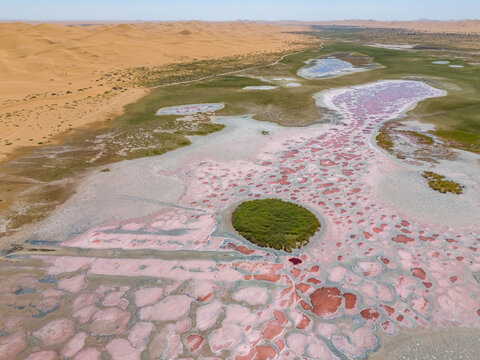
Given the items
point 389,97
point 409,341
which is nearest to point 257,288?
point 409,341

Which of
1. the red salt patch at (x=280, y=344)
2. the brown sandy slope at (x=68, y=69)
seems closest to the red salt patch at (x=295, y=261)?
the red salt patch at (x=280, y=344)

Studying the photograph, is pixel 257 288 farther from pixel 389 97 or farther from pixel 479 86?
pixel 479 86

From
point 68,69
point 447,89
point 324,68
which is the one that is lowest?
point 68,69

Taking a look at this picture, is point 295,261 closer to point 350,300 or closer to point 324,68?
point 350,300

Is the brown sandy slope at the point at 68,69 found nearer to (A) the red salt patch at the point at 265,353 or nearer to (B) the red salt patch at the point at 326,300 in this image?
(A) the red salt patch at the point at 265,353

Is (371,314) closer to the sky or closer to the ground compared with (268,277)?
closer to the sky

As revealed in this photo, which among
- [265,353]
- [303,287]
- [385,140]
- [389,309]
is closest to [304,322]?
[303,287]

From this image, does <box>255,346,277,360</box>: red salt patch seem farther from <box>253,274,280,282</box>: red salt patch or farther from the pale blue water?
the pale blue water
